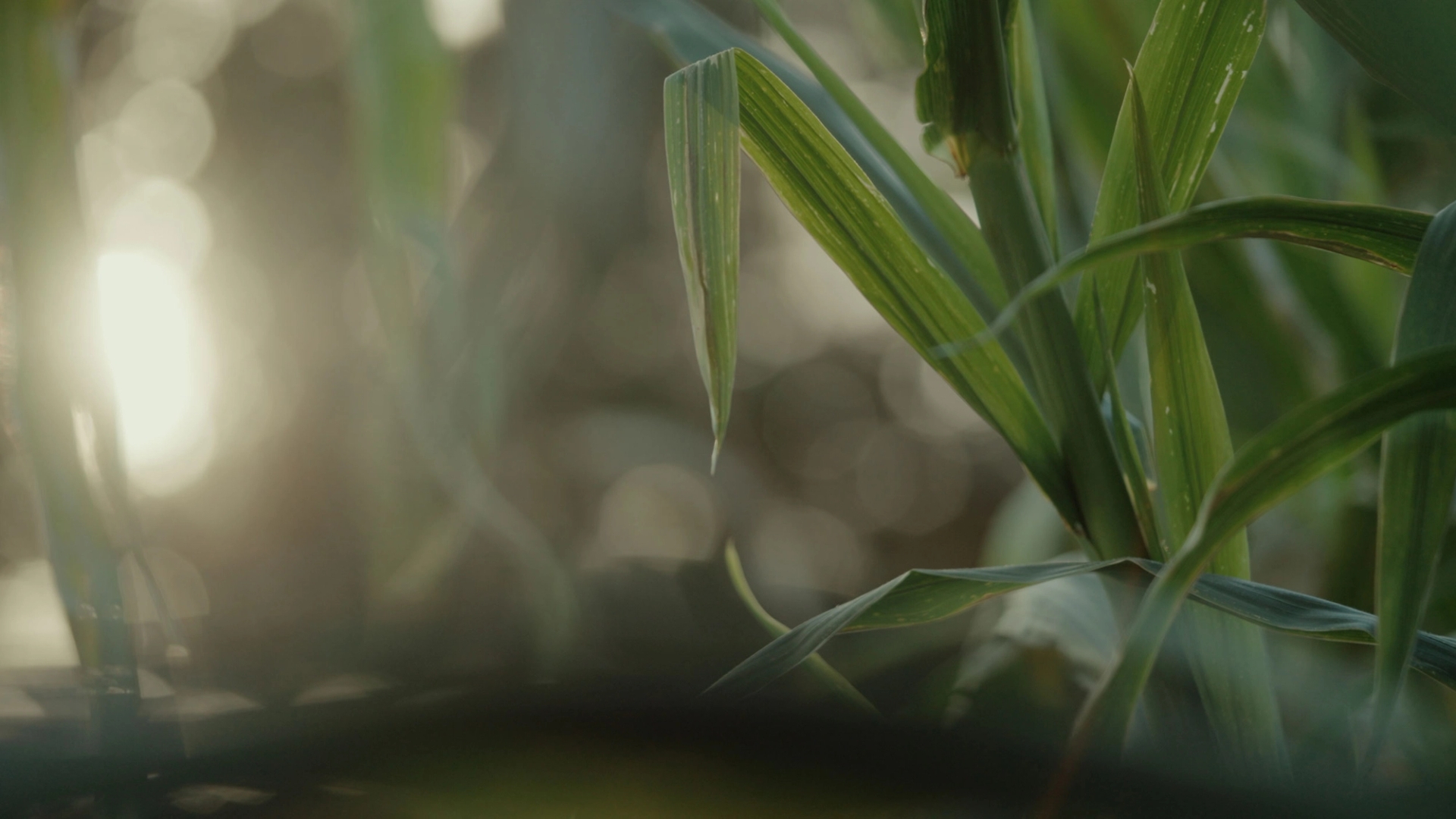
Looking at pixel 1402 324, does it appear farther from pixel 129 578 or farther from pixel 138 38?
pixel 138 38

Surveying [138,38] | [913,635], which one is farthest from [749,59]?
[138,38]

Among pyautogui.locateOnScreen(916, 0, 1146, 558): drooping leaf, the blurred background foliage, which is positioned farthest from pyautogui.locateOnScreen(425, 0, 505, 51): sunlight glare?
pyautogui.locateOnScreen(916, 0, 1146, 558): drooping leaf

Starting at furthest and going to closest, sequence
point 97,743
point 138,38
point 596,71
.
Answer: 1. point 138,38
2. point 596,71
3. point 97,743

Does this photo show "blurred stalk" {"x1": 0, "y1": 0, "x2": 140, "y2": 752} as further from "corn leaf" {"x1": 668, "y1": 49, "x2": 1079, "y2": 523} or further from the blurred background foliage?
"corn leaf" {"x1": 668, "y1": 49, "x2": 1079, "y2": 523}

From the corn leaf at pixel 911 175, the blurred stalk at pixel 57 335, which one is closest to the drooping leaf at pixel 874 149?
the corn leaf at pixel 911 175

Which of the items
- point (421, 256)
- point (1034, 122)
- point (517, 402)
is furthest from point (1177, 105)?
point (517, 402)

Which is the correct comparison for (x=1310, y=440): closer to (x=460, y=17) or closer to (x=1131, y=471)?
(x=1131, y=471)
